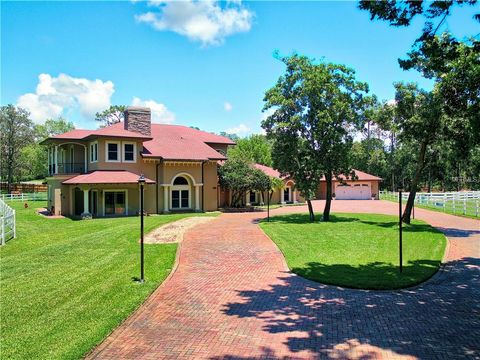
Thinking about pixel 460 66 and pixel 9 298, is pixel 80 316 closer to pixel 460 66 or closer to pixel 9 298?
pixel 9 298

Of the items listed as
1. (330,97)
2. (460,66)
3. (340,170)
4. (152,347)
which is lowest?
(152,347)

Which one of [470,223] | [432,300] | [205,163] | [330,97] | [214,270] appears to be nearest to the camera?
[432,300]

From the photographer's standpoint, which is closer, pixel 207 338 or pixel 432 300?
pixel 207 338

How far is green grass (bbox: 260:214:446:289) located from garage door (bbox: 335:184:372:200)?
30456 mm

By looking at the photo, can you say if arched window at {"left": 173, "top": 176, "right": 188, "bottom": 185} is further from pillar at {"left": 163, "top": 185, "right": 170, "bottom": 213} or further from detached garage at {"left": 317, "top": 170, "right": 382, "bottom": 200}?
detached garage at {"left": 317, "top": 170, "right": 382, "bottom": 200}

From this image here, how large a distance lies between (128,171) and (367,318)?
25.2 metres

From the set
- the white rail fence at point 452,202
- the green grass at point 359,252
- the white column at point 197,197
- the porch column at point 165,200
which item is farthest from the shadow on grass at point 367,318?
the white column at point 197,197

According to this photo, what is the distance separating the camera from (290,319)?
7.99m

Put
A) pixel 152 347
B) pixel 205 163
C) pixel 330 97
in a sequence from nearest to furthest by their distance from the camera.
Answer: pixel 152 347
pixel 330 97
pixel 205 163

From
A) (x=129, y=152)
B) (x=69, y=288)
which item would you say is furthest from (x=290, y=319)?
(x=129, y=152)

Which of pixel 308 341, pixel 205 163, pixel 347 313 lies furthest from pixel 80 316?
pixel 205 163

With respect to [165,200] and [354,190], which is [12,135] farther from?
[354,190]

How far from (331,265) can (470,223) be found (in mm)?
15368

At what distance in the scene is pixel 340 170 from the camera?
87.2 ft
